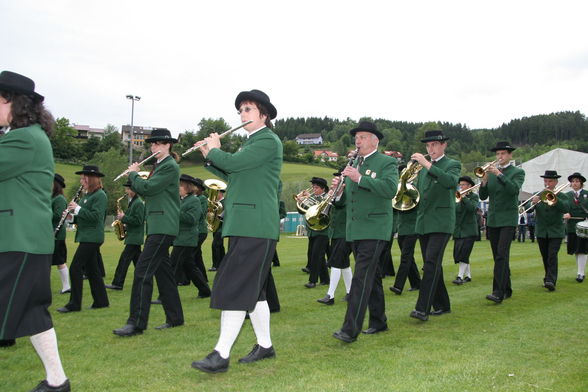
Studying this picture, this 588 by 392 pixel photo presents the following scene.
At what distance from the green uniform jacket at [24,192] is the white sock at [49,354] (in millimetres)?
665

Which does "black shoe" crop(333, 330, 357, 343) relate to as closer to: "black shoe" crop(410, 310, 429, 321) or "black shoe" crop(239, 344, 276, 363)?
"black shoe" crop(239, 344, 276, 363)

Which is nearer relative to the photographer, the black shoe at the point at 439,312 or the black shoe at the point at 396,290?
the black shoe at the point at 439,312

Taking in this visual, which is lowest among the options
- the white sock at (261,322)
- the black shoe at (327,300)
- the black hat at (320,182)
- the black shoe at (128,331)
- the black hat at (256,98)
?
the black shoe at (327,300)

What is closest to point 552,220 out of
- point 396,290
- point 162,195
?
point 396,290

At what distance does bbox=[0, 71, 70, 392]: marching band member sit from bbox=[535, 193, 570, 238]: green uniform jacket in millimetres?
9841

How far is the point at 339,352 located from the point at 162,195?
3.09 metres

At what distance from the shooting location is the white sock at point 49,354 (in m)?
4.27

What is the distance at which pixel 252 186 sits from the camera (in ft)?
17.4

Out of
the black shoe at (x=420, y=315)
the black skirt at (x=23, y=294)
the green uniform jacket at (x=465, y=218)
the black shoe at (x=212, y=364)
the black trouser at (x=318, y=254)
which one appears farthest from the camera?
the green uniform jacket at (x=465, y=218)

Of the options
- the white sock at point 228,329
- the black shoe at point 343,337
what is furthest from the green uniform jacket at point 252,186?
the black shoe at point 343,337

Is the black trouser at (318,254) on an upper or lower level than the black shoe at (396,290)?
upper

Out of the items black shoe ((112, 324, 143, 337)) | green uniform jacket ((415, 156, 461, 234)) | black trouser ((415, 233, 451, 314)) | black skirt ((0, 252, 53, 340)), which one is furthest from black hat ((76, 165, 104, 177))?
black trouser ((415, 233, 451, 314))

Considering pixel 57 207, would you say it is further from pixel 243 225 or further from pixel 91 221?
pixel 243 225

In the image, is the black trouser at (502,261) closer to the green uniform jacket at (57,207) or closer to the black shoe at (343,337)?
the black shoe at (343,337)
